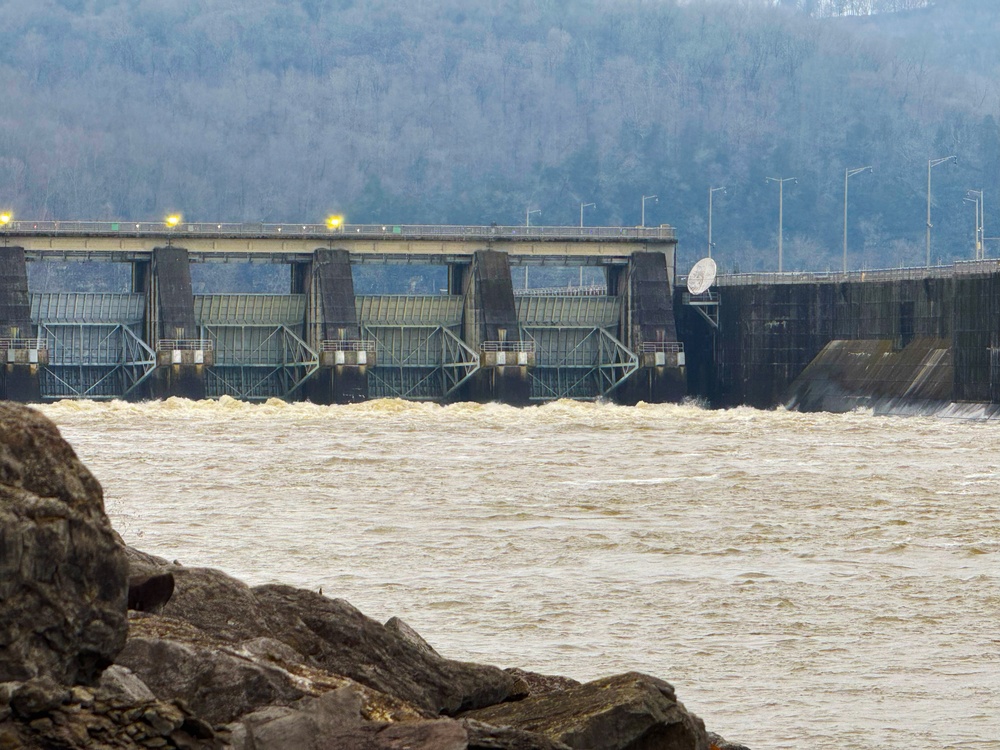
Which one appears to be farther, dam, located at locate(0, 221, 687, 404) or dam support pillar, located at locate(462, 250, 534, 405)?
dam support pillar, located at locate(462, 250, 534, 405)

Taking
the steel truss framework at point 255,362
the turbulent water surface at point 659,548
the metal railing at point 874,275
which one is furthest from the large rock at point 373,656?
the steel truss framework at point 255,362

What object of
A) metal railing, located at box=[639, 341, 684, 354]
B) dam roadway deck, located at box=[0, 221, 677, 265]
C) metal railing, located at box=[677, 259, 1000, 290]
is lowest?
metal railing, located at box=[639, 341, 684, 354]

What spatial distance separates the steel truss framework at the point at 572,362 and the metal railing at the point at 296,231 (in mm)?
4659

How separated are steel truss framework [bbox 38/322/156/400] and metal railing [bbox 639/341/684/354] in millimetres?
22700

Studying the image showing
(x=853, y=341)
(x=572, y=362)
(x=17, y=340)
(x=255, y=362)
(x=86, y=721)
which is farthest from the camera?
(x=572, y=362)

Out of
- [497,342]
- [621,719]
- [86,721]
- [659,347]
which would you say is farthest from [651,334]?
[86,721]

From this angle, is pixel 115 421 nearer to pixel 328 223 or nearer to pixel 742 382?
pixel 328 223

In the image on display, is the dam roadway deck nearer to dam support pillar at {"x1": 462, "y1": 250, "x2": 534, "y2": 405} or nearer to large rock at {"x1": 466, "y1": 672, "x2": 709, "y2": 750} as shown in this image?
dam support pillar at {"x1": 462, "y1": 250, "x2": 534, "y2": 405}

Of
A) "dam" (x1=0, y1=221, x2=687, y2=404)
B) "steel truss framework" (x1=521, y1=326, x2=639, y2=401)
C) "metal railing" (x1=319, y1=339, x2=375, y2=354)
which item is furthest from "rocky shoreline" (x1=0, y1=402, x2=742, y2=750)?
"steel truss framework" (x1=521, y1=326, x2=639, y2=401)

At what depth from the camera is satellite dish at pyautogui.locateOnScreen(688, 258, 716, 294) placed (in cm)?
8569

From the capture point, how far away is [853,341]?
3086 inches

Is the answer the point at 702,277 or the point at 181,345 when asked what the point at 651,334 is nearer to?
the point at 702,277

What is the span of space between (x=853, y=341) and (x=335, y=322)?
23010mm

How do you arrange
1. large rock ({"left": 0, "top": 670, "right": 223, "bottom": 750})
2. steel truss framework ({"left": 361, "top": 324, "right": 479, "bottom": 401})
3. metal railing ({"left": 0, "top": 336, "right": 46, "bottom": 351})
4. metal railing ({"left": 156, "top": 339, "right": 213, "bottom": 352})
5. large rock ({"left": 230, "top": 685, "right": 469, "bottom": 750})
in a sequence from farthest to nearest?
steel truss framework ({"left": 361, "top": 324, "right": 479, "bottom": 401}), metal railing ({"left": 156, "top": 339, "right": 213, "bottom": 352}), metal railing ({"left": 0, "top": 336, "right": 46, "bottom": 351}), large rock ({"left": 230, "top": 685, "right": 469, "bottom": 750}), large rock ({"left": 0, "top": 670, "right": 223, "bottom": 750})
